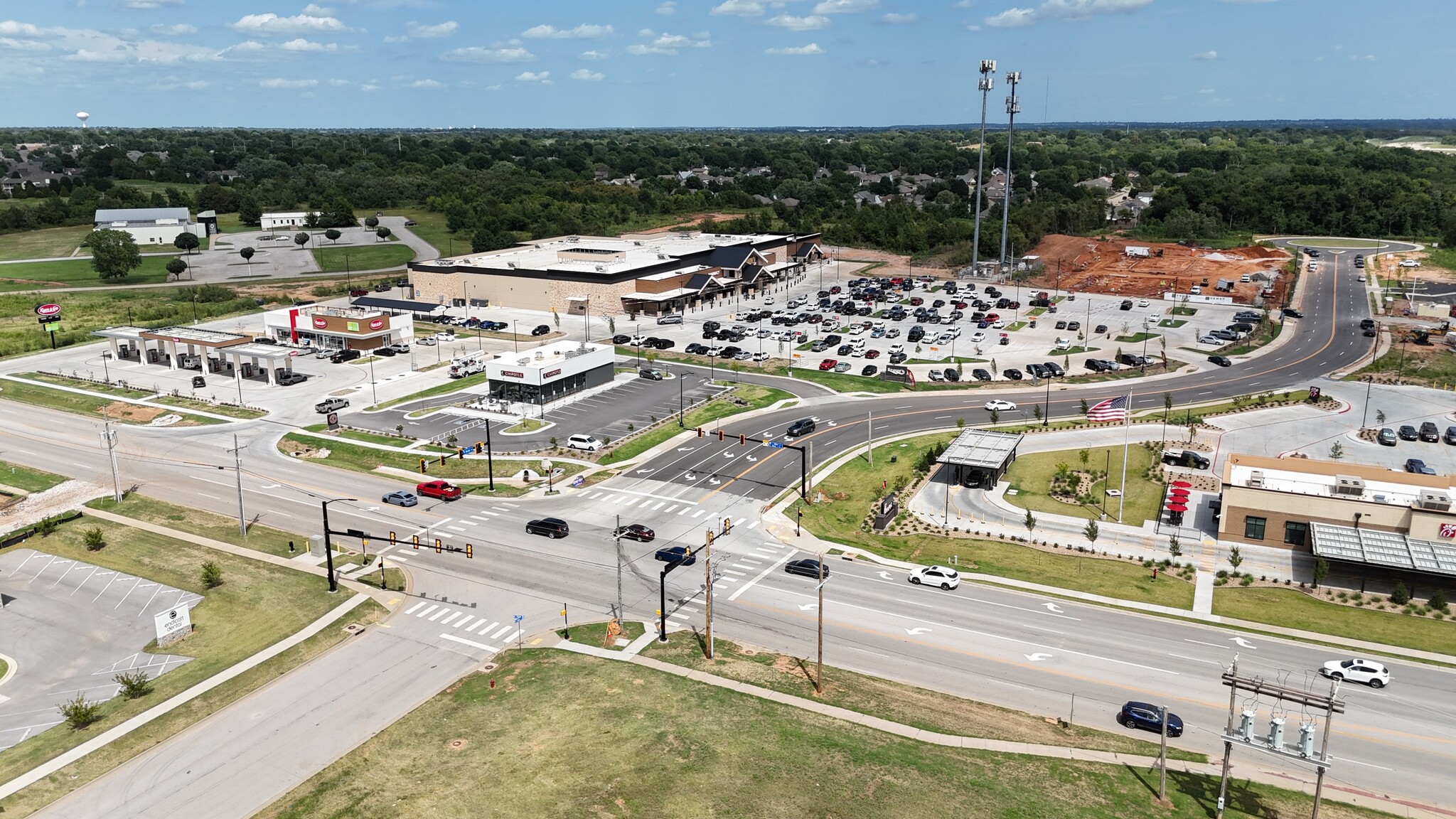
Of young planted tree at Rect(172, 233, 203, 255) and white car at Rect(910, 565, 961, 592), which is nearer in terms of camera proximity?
white car at Rect(910, 565, 961, 592)

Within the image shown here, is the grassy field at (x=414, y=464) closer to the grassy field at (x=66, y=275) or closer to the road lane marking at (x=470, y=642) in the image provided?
the road lane marking at (x=470, y=642)

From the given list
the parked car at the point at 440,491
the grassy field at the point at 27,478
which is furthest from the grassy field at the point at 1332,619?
the grassy field at the point at 27,478

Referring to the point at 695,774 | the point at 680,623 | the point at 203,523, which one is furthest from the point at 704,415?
the point at 695,774

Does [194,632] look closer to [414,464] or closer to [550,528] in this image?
[550,528]

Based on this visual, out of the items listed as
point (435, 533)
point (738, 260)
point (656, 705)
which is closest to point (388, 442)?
point (435, 533)

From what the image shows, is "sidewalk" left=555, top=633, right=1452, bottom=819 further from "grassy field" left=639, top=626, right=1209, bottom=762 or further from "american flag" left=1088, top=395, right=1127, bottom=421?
"american flag" left=1088, top=395, right=1127, bottom=421

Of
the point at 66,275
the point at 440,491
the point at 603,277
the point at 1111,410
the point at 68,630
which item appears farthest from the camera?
the point at 66,275

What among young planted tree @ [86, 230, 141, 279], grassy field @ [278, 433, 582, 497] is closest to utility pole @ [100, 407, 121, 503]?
grassy field @ [278, 433, 582, 497]
